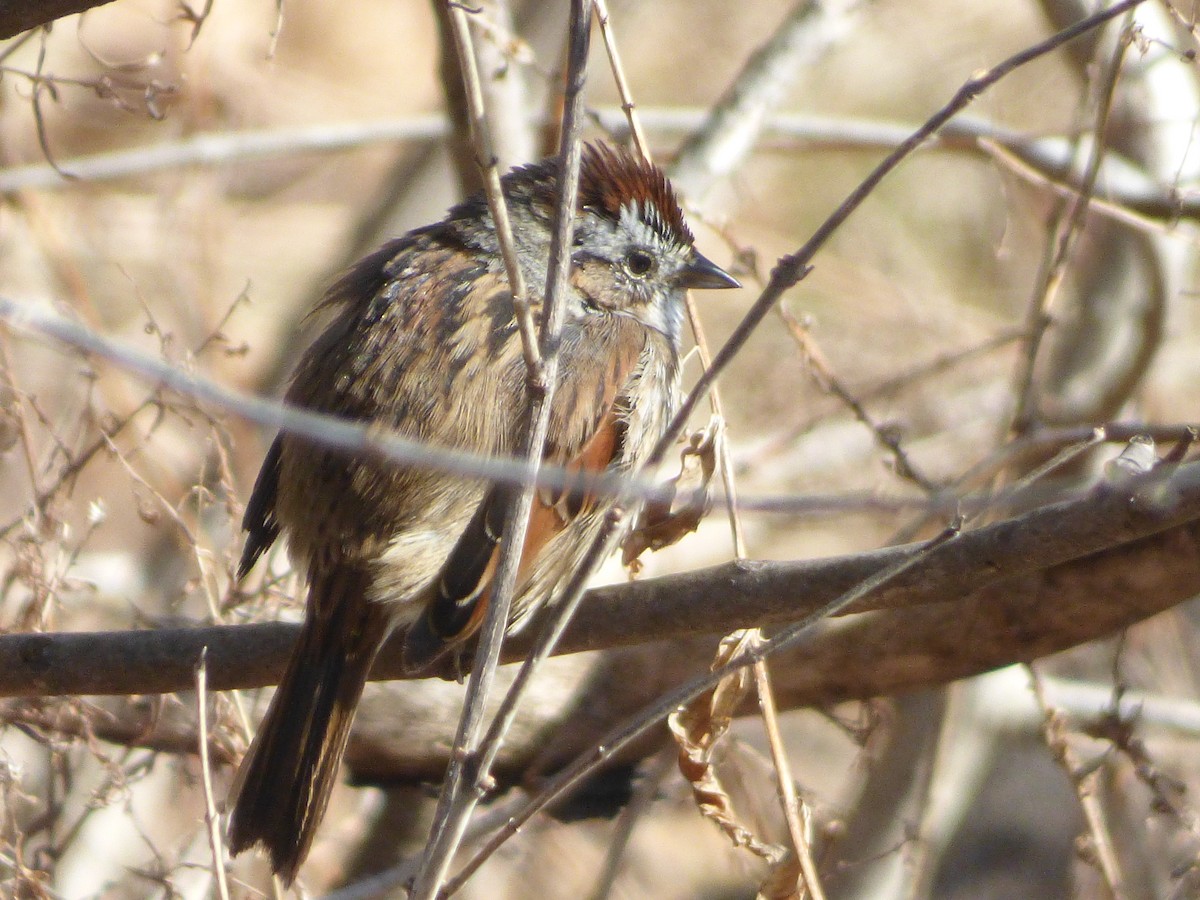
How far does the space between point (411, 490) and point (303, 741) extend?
557 mm

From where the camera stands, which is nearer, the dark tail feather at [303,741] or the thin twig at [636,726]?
the thin twig at [636,726]

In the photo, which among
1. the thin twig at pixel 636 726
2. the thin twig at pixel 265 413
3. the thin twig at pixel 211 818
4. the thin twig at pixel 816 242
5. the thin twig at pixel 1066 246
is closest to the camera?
the thin twig at pixel 265 413

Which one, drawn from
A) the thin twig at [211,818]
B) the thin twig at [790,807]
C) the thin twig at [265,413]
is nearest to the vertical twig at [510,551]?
the thin twig at [265,413]

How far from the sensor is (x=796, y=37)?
4.80 metres

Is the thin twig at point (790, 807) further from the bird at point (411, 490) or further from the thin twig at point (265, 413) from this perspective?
the thin twig at point (265, 413)

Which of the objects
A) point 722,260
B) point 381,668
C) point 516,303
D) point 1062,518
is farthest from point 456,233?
point 722,260

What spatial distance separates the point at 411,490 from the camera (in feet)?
9.91

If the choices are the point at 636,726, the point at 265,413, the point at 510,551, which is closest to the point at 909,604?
the point at 636,726

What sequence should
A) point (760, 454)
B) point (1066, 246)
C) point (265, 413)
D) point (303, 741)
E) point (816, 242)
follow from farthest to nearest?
point (760, 454) < point (1066, 246) < point (303, 741) < point (816, 242) < point (265, 413)

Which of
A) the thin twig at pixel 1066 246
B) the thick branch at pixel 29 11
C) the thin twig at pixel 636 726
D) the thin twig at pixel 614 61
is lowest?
the thin twig at pixel 636 726

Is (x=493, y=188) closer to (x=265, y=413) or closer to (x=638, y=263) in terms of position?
(x=265, y=413)

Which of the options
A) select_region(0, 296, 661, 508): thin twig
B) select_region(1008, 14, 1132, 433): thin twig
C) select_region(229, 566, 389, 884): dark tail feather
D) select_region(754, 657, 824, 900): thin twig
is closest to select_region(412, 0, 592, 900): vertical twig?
select_region(0, 296, 661, 508): thin twig

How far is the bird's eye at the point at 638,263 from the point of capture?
11.9 feet

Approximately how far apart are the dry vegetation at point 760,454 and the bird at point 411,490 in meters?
0.15
